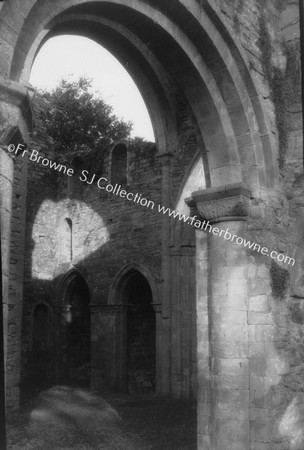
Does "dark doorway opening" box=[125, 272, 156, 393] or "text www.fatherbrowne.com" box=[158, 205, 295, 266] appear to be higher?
"text www.fatherbrowne.com" box=[158, 205, 295, 266]

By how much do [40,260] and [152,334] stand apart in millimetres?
3958

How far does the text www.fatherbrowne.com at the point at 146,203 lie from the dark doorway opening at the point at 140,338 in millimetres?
2054

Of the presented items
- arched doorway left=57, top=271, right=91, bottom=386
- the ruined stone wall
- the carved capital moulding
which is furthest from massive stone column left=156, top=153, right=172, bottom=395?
the carved capital moulding

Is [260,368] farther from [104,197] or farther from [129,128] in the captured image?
[129,128]

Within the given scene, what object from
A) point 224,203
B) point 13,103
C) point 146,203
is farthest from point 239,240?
point 146,203

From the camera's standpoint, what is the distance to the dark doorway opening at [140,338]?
45.9 feet

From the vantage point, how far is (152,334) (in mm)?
14281

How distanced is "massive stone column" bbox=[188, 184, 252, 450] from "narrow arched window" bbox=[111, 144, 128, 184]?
8644 mm

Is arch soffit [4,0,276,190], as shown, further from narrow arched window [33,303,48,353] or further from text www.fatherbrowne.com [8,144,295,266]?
narrow arched window [33,303,48,353]

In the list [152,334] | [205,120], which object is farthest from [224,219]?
[152,334]

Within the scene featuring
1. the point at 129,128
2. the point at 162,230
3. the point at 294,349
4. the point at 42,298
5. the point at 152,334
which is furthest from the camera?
the point at 129,128

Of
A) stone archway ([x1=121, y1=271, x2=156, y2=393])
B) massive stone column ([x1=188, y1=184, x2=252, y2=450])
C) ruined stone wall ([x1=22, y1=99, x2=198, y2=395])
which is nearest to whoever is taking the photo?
massive stone column ([x1=188, y1=184, x2=252, y2=450])

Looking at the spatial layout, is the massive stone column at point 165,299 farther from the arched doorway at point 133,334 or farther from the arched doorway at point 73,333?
the arched doorway at point 73,333

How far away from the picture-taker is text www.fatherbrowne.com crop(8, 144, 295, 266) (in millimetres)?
5773
